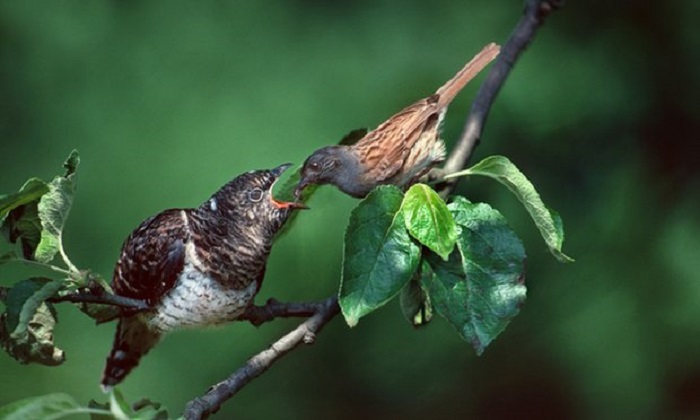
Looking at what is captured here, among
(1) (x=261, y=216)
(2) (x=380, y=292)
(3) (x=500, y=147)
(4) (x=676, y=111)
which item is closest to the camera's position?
(2) (x=380, y=292)

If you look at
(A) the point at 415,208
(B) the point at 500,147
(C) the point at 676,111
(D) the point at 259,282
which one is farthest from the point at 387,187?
(C) the point at 676,111

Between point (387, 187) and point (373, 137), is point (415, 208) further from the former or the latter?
point (373, 137)

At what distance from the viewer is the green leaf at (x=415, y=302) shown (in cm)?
89

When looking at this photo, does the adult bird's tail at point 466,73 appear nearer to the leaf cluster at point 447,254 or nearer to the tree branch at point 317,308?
the tree branch at point 317,308

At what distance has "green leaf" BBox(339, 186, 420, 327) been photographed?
0.75 m

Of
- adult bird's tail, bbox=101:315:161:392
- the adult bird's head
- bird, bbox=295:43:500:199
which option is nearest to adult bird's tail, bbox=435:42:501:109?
bird, bbox=295:43:500:199

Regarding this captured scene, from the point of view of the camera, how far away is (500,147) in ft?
6.22

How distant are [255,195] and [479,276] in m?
0.19

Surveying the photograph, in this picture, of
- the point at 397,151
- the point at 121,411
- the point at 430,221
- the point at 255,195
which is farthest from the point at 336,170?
the point at 121,411

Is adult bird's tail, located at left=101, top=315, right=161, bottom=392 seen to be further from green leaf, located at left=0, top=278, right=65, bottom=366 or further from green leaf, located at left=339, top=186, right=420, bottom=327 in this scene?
green leaf, located at left=339, top=186, right=420, bottom=327

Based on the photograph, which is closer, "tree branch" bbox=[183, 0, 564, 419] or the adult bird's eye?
"tree branch" bbox=[183, 0, 564, 419]

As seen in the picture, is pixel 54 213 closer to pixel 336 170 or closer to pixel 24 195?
pixel 24 195

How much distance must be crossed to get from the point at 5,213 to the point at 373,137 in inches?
15.6

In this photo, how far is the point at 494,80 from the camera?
126 centimetres
